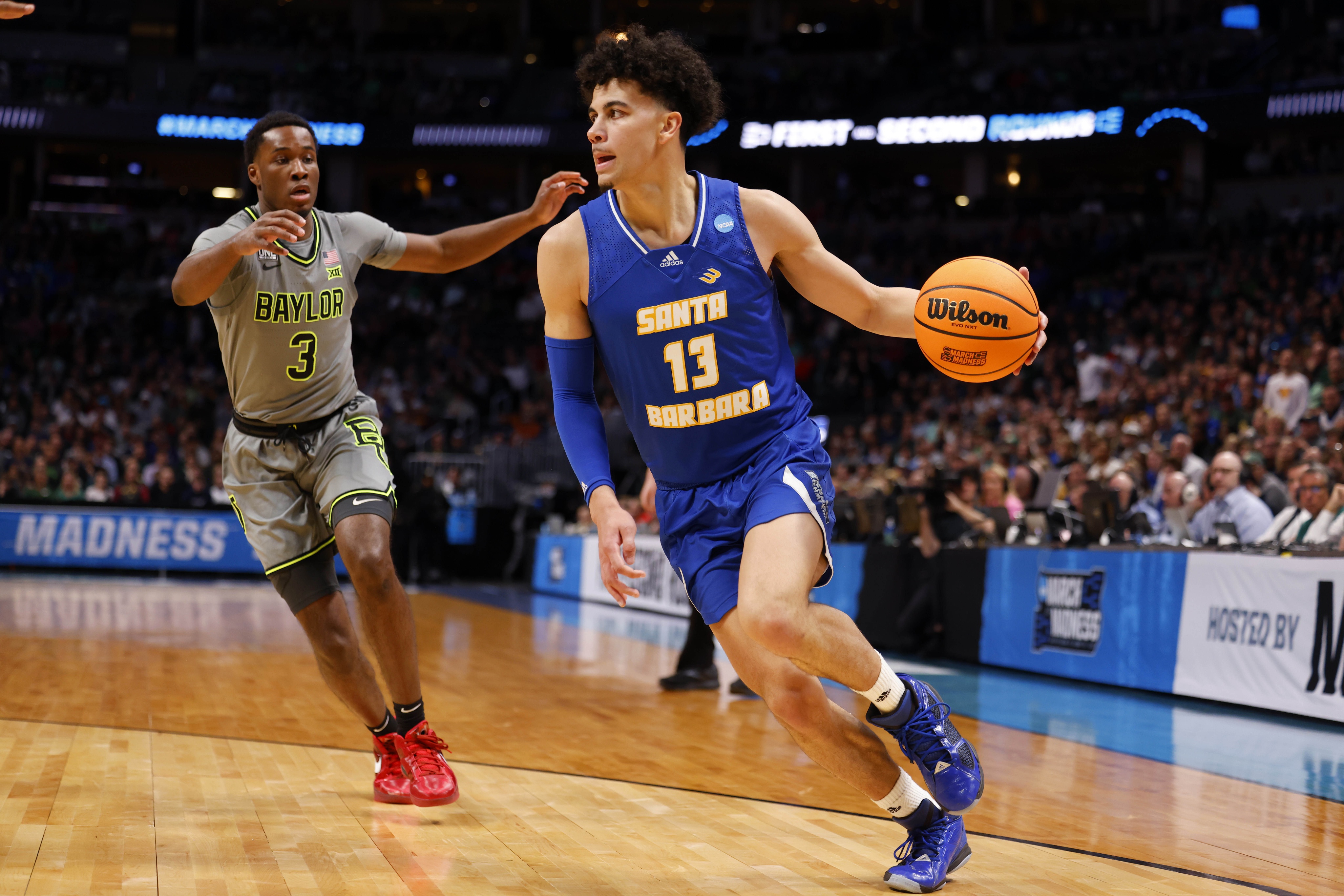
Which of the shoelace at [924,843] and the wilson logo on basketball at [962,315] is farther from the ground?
the wilson logo on basketball at [962,315]

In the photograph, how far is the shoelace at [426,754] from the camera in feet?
14.4

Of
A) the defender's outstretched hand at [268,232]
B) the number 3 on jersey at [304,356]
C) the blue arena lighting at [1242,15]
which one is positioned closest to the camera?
the defender's outstretched hand at [268,232]

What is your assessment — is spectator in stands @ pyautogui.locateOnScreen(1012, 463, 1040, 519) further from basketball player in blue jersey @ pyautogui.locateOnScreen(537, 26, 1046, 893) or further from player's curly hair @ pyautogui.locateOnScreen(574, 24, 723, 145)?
player's curly hair @ pyautogui.locateOnScreen(574, 24, 723, 145)

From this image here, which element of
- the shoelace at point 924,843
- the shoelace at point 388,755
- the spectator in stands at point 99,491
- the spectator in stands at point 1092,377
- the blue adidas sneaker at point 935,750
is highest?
the spectator in stands at point 1092,377

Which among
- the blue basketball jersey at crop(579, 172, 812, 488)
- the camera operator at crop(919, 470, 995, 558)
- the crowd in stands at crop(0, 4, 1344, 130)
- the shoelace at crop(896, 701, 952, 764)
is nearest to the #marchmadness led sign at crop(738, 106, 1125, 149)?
the crowd in stands at crop(0, 4, 1344, 130)

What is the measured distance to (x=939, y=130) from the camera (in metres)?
26.2

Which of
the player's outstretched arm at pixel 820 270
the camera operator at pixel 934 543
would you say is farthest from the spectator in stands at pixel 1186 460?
the player's outstretched arm at pixel 820 270

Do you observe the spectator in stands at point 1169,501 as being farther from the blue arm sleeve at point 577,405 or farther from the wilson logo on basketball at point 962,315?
the blue arm sleeve at point 577,405

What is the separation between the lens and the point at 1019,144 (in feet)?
84.9

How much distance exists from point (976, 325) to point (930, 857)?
4.96 ft

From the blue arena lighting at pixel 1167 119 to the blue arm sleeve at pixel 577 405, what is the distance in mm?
22466

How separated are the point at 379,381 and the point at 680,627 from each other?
1505 centimetres

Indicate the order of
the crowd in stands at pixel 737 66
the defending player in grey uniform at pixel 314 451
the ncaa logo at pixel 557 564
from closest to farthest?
the defending player in grey uniform at pixel 314 451 → the ncaa logo at pixel 557 564 → the crowd in stands at pixel 737 66

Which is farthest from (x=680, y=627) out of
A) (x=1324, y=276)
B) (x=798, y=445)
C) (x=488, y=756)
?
(x=1324, y=276)
